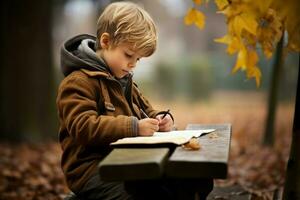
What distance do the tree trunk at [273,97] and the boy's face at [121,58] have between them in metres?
3.93

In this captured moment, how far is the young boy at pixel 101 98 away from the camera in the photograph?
10.3 ft

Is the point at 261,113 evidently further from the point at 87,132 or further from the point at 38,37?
the point at 87,132

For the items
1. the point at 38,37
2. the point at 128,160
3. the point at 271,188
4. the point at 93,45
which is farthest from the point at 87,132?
the point at 38,37

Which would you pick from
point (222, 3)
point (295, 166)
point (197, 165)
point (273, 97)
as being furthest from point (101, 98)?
point (273, 97)

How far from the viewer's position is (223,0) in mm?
3385

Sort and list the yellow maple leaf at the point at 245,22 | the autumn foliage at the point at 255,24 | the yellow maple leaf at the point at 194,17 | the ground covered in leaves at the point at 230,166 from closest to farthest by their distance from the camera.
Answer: the autumn foliage at the point at 255,24 < the yellow maple leaf at the point at 245,22 < the yellow maple leaf at the point at 194,17 < the ground covered in leaves at the point at 230,166

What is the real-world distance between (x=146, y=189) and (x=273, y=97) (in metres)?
5.55

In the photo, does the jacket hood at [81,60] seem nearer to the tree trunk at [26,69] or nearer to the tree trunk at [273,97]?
the tree trunk at [273,97]

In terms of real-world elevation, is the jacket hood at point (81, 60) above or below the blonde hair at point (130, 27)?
below

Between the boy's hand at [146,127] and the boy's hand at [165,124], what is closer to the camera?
the boy's hand at [146,127]

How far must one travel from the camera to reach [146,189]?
288 cm

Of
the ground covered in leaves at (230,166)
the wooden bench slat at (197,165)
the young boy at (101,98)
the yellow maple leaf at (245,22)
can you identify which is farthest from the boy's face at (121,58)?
the ground covered in leaves at (230,166)

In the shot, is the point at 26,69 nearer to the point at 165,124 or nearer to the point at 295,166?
the point at 165,124

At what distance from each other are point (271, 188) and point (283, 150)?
10.5ft
